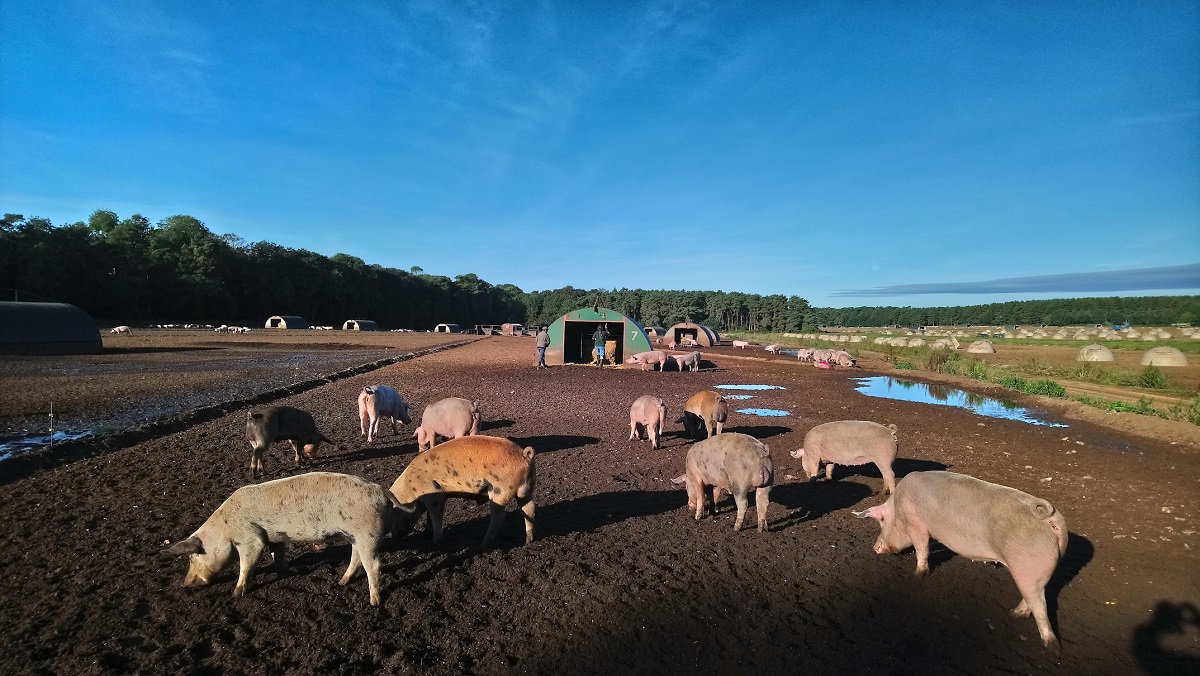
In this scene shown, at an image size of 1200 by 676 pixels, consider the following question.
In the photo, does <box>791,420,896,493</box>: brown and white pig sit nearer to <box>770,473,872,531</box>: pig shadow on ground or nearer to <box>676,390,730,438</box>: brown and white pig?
<box>770,473,872,531</box>: pig shadow on ground

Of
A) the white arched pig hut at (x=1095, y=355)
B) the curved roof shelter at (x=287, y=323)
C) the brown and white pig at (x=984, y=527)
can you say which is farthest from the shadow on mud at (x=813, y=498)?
the curved roof shelter at (x=287, y=323)

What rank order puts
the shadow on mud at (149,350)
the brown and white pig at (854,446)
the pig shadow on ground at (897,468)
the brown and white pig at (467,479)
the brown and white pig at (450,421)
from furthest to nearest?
the shadow on mud at (149,350), the pig shadow on ground at (897,468), the brown and white pig at (450,421), the brown and white pig at (854,446), the brown and white pig at (467,479)

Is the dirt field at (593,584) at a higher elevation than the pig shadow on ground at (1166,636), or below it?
higher

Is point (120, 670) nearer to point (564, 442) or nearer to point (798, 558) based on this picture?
point (798, 558)

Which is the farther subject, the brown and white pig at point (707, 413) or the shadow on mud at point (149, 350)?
the shadow on mud at point (149, 350)

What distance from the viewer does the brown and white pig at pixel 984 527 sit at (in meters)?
5.00

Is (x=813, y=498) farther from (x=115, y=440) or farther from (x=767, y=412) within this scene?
(x=115, y=440)

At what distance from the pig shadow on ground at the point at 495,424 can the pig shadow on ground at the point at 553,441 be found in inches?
56.2

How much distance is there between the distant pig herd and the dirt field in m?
0.36

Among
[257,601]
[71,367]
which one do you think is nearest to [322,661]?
[257,601]

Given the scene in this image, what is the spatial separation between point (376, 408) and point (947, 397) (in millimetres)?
23253

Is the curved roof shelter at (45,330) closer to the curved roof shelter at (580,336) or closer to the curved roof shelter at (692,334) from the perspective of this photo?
the curved roof shelter at (580,336)

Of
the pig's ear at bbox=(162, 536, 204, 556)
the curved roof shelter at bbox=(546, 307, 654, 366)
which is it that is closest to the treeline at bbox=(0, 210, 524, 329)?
the curved roof shelter at bbox=(546, 307, 654, 366)

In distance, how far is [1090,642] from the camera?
16.6 ft
